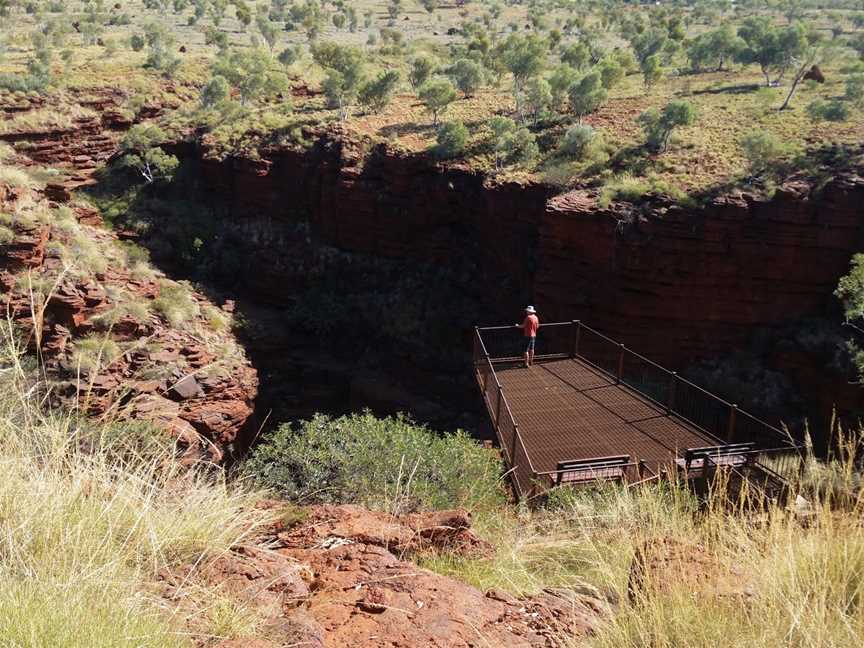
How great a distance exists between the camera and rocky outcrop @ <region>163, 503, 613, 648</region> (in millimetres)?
2791

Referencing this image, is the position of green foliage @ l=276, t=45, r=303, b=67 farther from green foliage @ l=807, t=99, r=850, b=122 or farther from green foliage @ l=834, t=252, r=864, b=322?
green foliage @ l=834, t=252, r=864, b=322

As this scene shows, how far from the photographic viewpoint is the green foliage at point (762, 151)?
19.2 m

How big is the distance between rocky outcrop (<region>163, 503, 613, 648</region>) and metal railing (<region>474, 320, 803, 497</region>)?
6.38 feet

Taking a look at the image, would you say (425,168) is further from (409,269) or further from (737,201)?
(737,201)

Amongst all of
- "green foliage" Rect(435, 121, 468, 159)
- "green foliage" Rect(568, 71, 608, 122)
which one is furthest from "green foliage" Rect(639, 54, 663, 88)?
"green foliage" Rect(435, 121, 468, 159)

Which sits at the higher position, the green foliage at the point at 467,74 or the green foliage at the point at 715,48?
the green foliage at the point at 715,48

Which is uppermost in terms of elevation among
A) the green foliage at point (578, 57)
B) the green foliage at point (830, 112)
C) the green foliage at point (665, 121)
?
the green foliage at point (578, 57)

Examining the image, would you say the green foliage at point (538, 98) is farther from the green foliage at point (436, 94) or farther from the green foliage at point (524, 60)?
the green foliage at point (436, 94)

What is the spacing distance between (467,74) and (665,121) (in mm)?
10742

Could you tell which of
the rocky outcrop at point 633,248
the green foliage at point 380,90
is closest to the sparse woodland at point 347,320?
the green foliage at point 380,90

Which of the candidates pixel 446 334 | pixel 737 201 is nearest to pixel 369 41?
pixel 446 334

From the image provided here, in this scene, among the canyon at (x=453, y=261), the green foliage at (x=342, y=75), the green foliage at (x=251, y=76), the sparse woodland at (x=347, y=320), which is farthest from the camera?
the green foliage at (x=251, y=76)

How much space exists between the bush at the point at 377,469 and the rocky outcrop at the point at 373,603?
2.06 m

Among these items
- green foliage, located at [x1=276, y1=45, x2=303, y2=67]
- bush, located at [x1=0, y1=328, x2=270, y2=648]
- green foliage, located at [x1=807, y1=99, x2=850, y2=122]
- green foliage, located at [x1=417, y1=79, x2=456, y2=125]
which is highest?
green foliage, located at [x1=276, y1=45, x2=303, y2=67]
